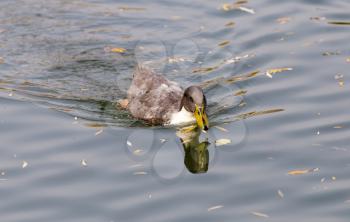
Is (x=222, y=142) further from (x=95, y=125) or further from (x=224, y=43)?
(x=224, y=43)

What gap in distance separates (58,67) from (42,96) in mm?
1427

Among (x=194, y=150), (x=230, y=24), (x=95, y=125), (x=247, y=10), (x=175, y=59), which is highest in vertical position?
(x=247, y=10)

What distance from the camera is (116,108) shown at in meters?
14.0

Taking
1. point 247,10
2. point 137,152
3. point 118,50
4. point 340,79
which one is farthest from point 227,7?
point 137,152

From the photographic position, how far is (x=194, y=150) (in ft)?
40.9

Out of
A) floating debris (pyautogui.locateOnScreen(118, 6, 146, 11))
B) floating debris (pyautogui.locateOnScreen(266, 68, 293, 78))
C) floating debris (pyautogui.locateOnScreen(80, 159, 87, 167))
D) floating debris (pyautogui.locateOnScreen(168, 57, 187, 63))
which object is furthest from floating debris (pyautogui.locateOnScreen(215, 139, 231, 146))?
floating debris (pyautogui.locateOnScreen(118, 6, 146, 11))

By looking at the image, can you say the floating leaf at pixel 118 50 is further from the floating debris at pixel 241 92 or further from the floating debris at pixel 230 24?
the floating debris at pixel 241 92

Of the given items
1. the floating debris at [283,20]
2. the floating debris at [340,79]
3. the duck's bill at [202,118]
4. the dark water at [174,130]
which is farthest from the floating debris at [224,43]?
the duck's bill at [202,118]

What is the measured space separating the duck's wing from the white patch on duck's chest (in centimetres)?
13

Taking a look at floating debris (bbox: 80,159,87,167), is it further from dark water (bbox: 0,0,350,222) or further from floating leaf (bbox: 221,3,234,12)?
floating leaf (bbox: 221,3,234,12)

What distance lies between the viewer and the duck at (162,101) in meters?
12.7

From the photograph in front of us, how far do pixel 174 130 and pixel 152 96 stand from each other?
1016 millimetres

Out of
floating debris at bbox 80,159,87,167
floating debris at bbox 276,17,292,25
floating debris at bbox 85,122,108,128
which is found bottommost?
floating debris at bbox 80,159,87,167

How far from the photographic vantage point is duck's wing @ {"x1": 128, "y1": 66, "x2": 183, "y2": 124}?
529 inches
